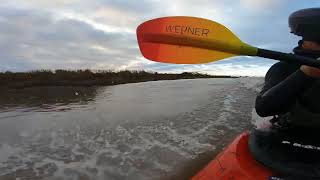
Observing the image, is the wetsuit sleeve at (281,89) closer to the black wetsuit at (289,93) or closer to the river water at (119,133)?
the black wetsuit at (289,93)

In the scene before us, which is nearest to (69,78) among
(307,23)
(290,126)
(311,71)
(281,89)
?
(290,126)

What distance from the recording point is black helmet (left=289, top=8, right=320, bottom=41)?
3.71 metres

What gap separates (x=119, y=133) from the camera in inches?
322

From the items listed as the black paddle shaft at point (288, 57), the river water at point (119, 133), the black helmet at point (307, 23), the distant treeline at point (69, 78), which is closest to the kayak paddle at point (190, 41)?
the black paddle shaft at point (288, 57)

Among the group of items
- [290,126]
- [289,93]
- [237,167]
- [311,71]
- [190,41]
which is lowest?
[237,167]

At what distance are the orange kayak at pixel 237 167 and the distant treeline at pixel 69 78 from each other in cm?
1391

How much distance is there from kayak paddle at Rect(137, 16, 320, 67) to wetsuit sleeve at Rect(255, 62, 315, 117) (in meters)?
0.32

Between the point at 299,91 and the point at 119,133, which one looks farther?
the point at 119,133

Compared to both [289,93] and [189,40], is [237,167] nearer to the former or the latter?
[289,93]

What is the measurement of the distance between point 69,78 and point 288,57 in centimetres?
1763

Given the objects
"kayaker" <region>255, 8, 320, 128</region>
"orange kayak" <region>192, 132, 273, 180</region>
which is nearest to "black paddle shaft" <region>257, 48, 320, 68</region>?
"kayaker" <region>255, 8, 320, 128</region>

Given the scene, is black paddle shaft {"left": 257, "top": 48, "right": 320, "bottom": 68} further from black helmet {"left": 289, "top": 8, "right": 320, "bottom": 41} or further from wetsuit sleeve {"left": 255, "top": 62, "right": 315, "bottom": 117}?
black helmet {"left": 289, "top": 8, "right": 320, "bottom": 41}

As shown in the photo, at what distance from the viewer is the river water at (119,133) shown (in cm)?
655

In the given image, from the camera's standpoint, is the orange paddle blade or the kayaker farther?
the kayaker
